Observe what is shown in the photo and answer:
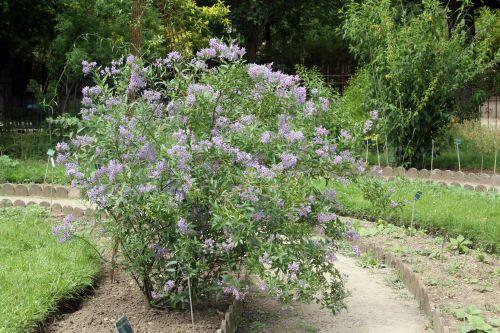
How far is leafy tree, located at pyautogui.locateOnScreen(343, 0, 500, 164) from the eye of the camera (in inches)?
499

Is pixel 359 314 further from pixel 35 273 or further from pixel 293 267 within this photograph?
pixel 35 273

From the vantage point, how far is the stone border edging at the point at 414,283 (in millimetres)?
5598

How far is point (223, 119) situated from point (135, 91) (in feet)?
2.99

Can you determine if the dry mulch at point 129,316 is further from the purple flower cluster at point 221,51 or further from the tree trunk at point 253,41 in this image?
the tree trunk at point 253,41

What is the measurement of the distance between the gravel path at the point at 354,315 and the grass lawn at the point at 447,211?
978mm

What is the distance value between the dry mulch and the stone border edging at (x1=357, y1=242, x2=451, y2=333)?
159 cm

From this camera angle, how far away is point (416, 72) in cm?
1259

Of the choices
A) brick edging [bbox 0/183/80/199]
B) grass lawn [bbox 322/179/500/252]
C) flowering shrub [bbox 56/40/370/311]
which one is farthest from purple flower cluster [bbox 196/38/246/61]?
brick edging [bbox 0/183/80/199]

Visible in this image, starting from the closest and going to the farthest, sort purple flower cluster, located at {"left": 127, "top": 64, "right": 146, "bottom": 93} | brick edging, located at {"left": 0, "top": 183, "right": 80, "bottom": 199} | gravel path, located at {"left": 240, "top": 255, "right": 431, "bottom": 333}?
purple flower cluster, located at {"left": 127, "top": 64, "right": 146, "bottom": 93} → gravel path, located at {"left": 240, "top": 255, "right": 431, "bottom": 333} → brick edging, located at {"left": 0, "top": 183, "right": 80, "bottom": 199}

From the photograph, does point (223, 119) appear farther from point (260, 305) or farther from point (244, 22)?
point (244, 22)

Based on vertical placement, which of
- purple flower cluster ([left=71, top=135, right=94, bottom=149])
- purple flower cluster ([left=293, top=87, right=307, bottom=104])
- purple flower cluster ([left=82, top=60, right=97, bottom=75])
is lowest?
purple flower cluster ([left=71, top=135, right=94, bottom=149])

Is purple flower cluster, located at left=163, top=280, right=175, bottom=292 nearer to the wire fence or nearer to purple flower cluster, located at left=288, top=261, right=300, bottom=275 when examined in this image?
purple flower cluster, located at left=288, top=261, right=300, bottom=275

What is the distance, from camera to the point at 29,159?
1411 centimetres

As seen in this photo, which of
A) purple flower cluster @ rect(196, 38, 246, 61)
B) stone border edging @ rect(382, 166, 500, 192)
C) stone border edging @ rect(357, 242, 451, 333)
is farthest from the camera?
stone border edging @ rect(382, 166, 500, 192)
